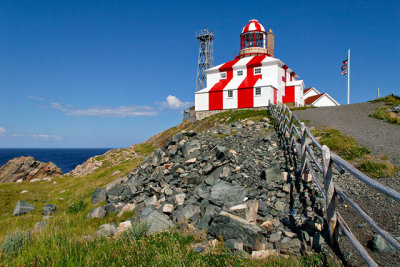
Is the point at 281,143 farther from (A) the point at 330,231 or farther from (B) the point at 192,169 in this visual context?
(A) the point at 330,231

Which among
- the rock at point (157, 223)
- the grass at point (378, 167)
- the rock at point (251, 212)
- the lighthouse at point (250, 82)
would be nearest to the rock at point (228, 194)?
the rock at point (251, 212)

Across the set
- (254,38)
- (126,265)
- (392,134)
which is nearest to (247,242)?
(126,265)

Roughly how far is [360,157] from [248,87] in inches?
998

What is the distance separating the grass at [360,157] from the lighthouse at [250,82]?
21390 millimetres

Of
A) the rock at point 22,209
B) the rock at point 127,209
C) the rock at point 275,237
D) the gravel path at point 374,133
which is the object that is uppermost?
the gravel path at point 374,133

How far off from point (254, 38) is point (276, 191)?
37.8 meters

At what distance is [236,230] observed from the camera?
614 centimetres

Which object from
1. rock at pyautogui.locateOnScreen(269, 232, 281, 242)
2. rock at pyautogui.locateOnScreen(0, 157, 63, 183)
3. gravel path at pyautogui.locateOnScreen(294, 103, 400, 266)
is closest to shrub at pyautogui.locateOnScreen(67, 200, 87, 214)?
rock at pyautogui.locateOnScreen(269, 232, 281, 242)

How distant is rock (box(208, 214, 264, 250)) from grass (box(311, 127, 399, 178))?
4554 mm

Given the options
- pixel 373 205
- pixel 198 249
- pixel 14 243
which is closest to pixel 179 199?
pixel 198 249

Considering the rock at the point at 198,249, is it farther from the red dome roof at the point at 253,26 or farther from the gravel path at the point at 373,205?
the red dome roof at the point at 253,26

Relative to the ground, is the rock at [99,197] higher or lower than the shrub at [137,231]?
lower

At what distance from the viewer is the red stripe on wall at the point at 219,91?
3612 centimetres

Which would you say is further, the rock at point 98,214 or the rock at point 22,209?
the rock at point 22,209
